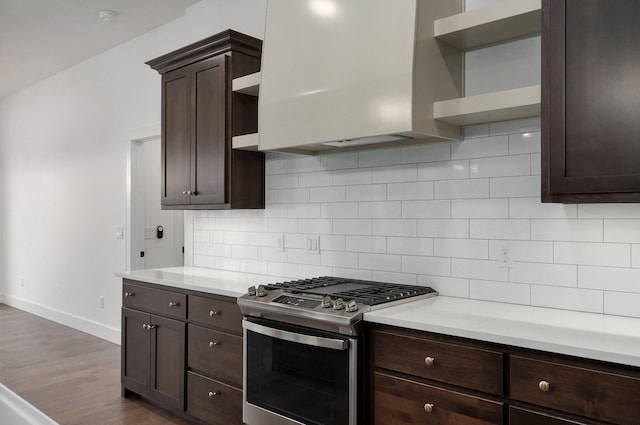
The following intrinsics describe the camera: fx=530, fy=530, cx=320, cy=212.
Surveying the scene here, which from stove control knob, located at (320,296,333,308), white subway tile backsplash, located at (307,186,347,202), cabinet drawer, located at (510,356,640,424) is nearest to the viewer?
cabinet drawer, located at (510,356,640,424)

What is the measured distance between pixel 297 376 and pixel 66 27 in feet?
13.1

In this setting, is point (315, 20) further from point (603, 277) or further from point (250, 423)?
point (250, 423)

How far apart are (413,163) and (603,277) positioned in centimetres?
108

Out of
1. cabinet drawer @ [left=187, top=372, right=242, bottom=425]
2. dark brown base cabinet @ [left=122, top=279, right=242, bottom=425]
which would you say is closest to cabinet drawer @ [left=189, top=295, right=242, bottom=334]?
dark brown base cabinet @ [left=122, top=279, right=242, bottom=425]

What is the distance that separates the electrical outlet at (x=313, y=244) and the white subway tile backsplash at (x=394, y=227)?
0.45 metres

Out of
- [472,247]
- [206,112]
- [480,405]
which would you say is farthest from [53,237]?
[480,405]

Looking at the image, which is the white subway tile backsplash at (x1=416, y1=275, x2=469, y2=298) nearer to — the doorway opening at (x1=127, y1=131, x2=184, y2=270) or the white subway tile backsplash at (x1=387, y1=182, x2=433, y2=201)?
the white subway tile backsplash at (x1=387, y1=182, x2=433, y2=201)

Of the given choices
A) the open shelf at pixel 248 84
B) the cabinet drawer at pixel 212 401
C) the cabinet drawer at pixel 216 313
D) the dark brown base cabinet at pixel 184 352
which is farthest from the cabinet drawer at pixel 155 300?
the open shelf at pixel 248 84

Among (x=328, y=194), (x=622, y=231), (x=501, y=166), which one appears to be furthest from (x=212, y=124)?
(x=622, y=231)

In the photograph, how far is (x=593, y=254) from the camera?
7.40 ft

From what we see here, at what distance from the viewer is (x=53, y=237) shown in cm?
655

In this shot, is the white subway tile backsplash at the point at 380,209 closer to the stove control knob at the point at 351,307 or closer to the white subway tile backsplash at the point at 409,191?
the white subway tile backsplash at the point at 409,191

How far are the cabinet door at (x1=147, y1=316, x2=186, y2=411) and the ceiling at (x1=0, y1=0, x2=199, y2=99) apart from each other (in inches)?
100

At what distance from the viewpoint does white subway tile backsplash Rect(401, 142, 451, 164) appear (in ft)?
8.96
